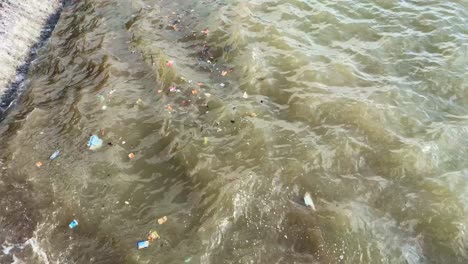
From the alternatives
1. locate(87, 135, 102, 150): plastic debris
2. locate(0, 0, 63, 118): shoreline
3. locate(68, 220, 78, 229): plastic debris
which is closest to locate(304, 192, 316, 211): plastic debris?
locate(68, 220, 78, 229): plastic debris

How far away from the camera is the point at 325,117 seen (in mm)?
9641

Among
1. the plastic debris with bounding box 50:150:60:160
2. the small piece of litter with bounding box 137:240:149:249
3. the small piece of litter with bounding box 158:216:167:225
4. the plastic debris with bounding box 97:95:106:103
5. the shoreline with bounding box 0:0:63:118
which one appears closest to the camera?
the small piece of litter with bounding box 137:240:149:249

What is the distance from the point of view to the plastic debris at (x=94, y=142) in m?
9.44

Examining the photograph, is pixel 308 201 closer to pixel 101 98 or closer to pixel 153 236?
pixel 153 236

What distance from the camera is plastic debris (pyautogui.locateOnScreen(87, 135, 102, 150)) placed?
9438mm

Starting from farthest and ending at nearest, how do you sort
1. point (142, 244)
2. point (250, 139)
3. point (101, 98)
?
point (101, 98) → point (250, 139) → point (142, 244)

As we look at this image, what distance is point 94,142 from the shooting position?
31.2 feet

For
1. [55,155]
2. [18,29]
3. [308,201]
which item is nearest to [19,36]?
[18,29]

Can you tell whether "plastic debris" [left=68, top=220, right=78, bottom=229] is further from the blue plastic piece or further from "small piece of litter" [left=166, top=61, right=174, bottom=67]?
"small piece of litter" [left=166, top=61, right=174, bottom=67]

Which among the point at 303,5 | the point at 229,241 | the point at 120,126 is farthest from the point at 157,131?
the point at 303,5

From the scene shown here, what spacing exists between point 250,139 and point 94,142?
3.69 metres

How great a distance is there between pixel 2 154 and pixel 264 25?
8.21 metres

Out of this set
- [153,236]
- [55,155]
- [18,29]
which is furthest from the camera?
[18,29]

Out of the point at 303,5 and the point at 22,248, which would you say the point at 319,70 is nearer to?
the point at 303,5
